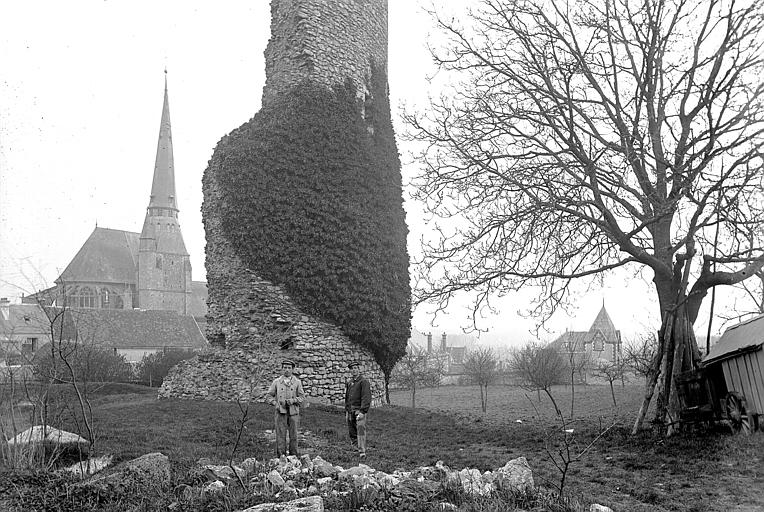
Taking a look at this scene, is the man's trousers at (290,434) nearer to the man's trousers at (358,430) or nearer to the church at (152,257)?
the man's trousers at (358,430)

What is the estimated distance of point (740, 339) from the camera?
11.0 metres

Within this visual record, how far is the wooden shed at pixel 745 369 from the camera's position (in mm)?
10000

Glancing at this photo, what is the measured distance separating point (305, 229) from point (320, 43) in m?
5.60

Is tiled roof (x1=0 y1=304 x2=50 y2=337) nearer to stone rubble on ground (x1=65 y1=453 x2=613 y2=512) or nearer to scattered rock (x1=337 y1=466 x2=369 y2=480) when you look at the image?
stone rubble on ground (x1=65 y1=453 x2=613 y2=512)

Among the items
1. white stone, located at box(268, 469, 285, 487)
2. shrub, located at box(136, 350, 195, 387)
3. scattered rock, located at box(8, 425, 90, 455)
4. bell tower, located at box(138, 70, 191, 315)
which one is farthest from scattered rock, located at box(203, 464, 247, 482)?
bell tower, located at box(138, 70, 191, 315)

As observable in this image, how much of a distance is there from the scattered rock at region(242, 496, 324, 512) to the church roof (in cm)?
6549

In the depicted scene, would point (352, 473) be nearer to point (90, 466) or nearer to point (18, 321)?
point (90, 466)


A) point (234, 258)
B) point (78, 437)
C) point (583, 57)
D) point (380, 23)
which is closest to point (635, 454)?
point (583, 57)

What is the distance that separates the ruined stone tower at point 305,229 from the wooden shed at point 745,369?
30.2 feet

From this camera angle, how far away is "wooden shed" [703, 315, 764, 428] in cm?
1000

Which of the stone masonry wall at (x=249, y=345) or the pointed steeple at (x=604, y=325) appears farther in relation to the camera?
the pointed steeple at (x=604, y=325)

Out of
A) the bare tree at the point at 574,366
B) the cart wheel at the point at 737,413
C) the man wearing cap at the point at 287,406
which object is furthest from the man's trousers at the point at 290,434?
the cart wheel at the point at 737,413

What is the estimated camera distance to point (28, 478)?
7.12 metres

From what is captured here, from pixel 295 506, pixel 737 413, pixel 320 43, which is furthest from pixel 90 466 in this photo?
pixel 320 43
